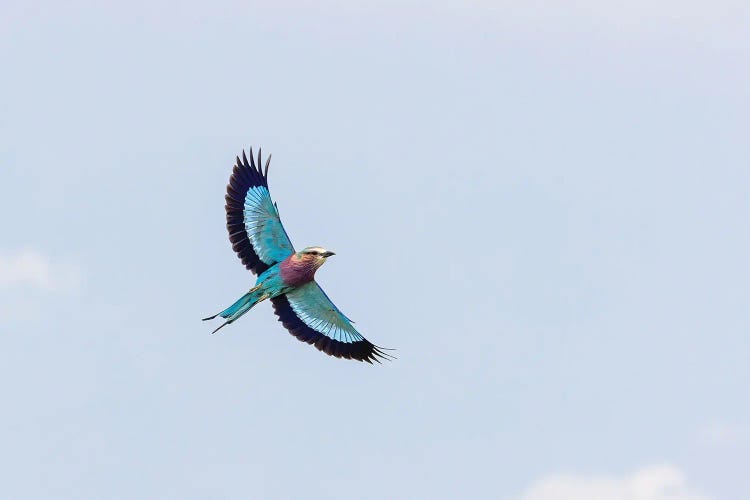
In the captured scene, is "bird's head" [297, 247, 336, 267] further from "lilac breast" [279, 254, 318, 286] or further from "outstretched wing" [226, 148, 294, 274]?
"outstretched wing" [226, 148, 294, 274]

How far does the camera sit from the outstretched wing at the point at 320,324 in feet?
99.2

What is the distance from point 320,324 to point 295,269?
83.5 inches

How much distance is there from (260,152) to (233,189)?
1.27 meters

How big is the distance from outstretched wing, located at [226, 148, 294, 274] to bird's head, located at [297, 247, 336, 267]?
838 mm

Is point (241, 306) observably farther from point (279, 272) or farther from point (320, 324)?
point (320, 324)

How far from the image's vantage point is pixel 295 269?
1158 inches

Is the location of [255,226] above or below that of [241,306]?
above

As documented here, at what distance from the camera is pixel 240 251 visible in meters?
30.1

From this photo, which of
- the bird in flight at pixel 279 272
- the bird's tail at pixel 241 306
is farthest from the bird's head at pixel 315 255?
the bird's tail at pixel 241 306

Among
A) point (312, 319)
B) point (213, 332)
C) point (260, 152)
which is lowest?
point (213, 332)

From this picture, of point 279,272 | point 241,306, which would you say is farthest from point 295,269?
point 241,306

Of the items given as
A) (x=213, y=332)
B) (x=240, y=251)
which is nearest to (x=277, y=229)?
(x=240, y=251)

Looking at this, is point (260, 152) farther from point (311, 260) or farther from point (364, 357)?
point (364, 357)

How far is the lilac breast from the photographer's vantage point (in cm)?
2933
